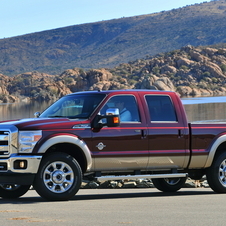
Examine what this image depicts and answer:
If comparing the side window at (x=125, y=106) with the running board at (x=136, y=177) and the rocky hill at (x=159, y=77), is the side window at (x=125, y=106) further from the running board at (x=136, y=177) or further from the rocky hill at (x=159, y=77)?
the rocky hill at (x=159, y=77)

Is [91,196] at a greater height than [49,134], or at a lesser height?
lesser

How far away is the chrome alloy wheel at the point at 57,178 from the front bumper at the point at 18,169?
23 centimetres

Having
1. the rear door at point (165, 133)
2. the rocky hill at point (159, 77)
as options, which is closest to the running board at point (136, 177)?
the rear door at point (165, 133)

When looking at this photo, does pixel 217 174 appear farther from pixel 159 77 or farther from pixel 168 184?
pixel 159 77

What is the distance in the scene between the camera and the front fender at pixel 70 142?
31.4ft

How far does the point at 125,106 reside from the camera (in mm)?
10562

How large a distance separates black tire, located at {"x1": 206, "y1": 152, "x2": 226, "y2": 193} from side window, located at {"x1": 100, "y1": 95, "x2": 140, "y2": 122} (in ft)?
6.00

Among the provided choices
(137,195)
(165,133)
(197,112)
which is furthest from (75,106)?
A: (197,112)

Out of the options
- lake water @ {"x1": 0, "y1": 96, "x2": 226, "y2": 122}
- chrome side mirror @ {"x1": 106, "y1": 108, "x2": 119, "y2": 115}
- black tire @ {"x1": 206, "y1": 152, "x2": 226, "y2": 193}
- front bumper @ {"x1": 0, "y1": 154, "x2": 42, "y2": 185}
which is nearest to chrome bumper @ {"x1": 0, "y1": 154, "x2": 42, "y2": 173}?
front bumper @ {"x1": 0, "y1": 154, "x2": 42, "y2": 185}

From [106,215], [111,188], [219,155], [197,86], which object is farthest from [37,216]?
[197,86]

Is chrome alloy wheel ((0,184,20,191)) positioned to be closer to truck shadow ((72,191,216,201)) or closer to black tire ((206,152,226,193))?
truck shadow ((72,191,216,201))

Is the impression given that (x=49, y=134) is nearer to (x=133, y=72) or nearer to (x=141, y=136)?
(x=141, y=136)

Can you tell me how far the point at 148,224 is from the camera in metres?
7.29

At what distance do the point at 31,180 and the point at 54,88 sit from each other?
456 ft
